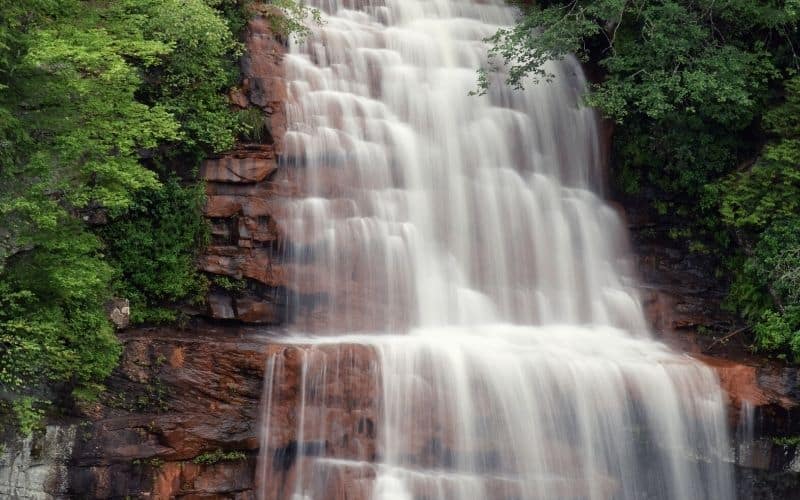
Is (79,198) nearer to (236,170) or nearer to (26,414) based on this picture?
(26,414)

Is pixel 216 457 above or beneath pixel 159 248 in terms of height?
beneath

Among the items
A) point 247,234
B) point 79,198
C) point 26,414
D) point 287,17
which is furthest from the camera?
point 287,17

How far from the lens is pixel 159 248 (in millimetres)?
14258

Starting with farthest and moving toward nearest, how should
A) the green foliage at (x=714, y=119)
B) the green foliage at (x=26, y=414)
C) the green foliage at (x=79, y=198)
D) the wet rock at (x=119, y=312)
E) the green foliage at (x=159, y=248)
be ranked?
the green foliage at (x=714, y=119), the green foliage at (x=159, y=248), the wet rock at (x=119, y=312), the green foliage at (x=79, y=198), the green foliage at (x=26, y=414)

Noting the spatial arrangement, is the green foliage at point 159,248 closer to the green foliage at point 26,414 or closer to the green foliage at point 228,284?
the green foliage at point 228,284

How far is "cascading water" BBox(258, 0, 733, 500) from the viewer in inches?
501

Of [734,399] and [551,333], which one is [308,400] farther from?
Answer: [734,399]

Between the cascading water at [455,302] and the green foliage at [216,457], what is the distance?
17.7 inches

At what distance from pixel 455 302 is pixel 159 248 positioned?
5.50 metres

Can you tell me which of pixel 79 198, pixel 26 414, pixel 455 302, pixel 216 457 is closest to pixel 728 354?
pixel 455 302

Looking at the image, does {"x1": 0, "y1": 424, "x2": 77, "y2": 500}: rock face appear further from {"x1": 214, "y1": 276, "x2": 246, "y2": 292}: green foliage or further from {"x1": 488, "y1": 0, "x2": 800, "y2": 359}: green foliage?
{"x1": 488, "y1": 0, "x2": 800, "y2": 359}: green foliage

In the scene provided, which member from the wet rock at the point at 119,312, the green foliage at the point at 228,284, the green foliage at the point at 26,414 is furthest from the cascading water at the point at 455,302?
the green foliage at the point at 26,414

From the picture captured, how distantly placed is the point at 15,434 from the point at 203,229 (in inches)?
183

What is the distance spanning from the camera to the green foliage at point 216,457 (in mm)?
12312
